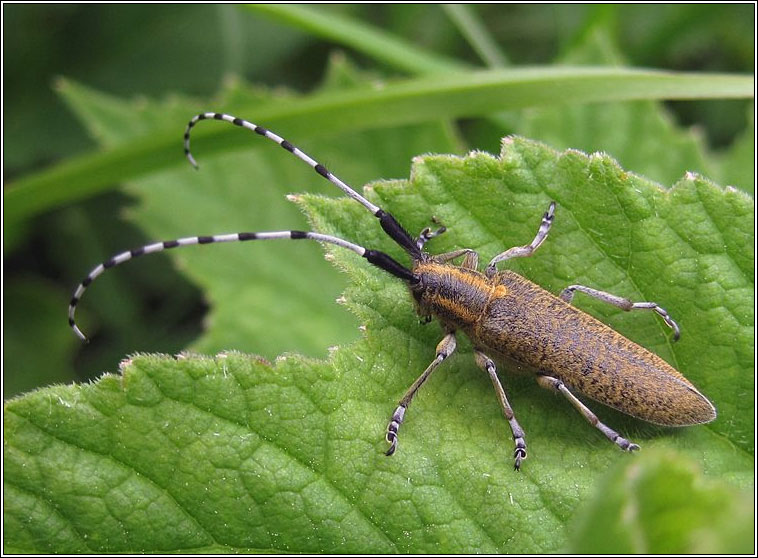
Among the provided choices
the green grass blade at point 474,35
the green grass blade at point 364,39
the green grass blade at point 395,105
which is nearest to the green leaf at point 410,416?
the green grass blade at point 395,105

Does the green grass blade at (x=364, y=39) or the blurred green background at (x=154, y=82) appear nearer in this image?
the green grass blade at (x=364, y=39)

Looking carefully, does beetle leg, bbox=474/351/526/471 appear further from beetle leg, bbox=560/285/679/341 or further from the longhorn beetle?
beetle leg, bbox=560/285/679/341

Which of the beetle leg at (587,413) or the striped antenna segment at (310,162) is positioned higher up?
the striped antenna segment at (310,162)

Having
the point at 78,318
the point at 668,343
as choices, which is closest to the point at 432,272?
the point at 668,343

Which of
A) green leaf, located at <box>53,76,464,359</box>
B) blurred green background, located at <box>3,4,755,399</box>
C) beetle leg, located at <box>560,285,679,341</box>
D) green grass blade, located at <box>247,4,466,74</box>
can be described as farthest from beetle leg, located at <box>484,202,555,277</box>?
green grass blade, located at <box>247,4,466,74</box>

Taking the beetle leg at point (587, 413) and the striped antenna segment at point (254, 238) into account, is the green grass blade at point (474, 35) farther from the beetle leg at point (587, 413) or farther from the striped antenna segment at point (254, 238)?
the beetle leg at point (587, 413)

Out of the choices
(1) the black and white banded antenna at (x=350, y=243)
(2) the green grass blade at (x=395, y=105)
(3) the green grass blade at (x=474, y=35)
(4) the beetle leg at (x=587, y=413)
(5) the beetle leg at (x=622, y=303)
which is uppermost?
(3) the green grass blade at (x=474, y=35)
